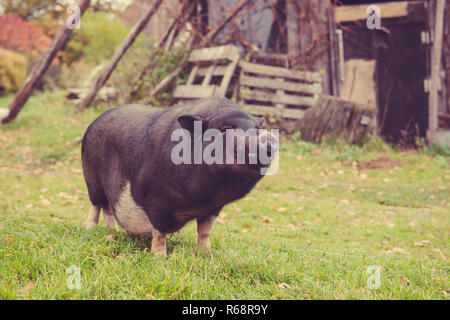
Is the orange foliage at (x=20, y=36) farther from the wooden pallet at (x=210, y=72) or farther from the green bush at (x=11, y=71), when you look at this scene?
the wooden pallet at (x=210, y=72)

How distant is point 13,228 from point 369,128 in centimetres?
791

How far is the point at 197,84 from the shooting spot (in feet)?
33.0

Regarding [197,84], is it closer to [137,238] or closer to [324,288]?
[137,238]

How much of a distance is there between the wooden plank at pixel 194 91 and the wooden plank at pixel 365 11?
13.6 ft

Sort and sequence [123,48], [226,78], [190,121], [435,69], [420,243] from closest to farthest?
[190,121] < [420,243] < [226,78] < [123,48] < [435,69]

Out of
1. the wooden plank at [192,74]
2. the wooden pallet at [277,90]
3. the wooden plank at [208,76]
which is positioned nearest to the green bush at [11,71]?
the wooden plank at [192,74]

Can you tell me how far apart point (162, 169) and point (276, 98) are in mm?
7508

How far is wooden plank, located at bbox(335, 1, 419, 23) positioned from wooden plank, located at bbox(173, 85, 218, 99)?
4.13m

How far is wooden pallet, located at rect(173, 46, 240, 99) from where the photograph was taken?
29.3ft

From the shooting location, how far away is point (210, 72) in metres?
9.29

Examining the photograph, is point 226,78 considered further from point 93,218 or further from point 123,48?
point 93,218

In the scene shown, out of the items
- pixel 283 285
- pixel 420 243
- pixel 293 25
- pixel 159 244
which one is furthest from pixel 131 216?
pixel 293 25

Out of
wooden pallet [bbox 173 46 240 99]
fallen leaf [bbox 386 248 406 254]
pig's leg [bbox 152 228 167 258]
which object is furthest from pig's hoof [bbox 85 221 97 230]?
wooden pallet [bbox 173 46 240 99]

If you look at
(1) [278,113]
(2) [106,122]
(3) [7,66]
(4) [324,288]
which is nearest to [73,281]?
(2) [106,122]
